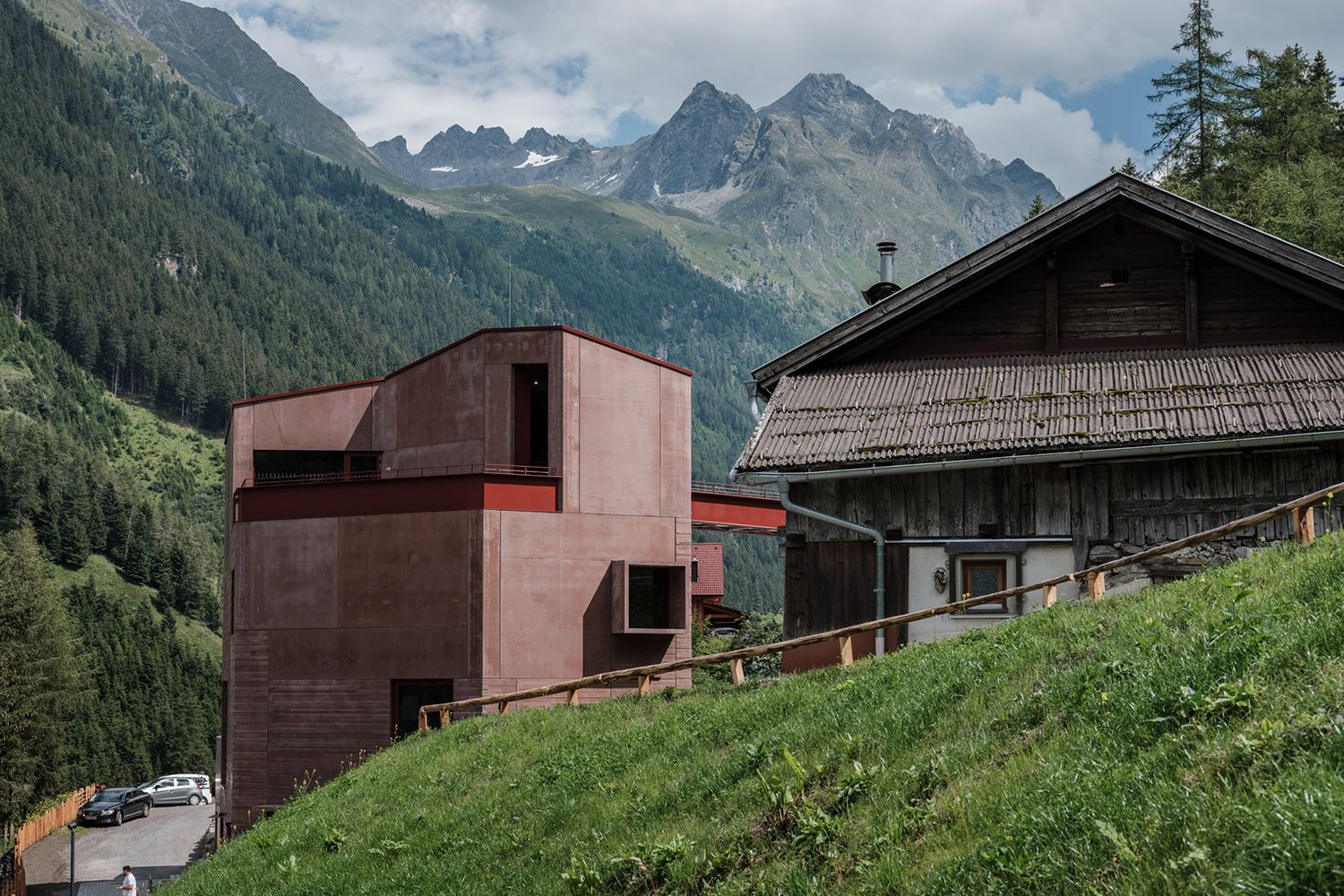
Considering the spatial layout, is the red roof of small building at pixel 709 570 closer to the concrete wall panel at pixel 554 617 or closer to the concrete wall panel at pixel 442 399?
the concrete wall panel at pixel 442 399

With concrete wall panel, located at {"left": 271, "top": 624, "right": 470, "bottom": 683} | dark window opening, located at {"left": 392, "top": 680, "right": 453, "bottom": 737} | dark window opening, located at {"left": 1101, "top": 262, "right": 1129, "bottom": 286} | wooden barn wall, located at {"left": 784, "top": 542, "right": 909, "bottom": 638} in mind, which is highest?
dark window opening, located at {"left": 1101, "top": 262, "right": 1129, "bottom": 286}

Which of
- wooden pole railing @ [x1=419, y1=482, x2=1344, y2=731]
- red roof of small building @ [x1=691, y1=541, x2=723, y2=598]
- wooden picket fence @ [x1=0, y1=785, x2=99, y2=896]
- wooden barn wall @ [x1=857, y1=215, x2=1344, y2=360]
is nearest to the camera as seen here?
wooden pole railing @ [x1=419, y1=482, x2=1344, y2=731]

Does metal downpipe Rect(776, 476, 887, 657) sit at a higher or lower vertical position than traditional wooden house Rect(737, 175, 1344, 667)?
lower

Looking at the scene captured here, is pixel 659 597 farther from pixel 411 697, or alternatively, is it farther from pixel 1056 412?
pixel 1056 412

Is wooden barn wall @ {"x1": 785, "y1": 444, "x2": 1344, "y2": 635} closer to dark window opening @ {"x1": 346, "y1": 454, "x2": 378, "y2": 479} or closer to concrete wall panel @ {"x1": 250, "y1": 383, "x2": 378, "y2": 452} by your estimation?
concrete wall panel @ {"x1": 250, "y1": 383, "x2": 378, "y2": 452}

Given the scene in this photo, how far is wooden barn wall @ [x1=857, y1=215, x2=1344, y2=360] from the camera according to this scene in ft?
71.8

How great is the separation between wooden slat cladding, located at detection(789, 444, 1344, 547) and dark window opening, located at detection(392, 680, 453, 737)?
66.5 ft

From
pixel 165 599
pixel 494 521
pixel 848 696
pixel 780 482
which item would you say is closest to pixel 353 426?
pixel 494 521

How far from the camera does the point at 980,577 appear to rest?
69.7 ft

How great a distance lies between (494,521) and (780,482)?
19458mm

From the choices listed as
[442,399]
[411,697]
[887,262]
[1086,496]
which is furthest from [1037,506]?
[442,399]

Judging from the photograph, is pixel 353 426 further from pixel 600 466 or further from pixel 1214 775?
pixel 1214 775

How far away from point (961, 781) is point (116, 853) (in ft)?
191

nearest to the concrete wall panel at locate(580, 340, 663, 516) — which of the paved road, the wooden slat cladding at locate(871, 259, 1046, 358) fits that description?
the wooden slat cladding at locate(871, 259, 1046, 358)
